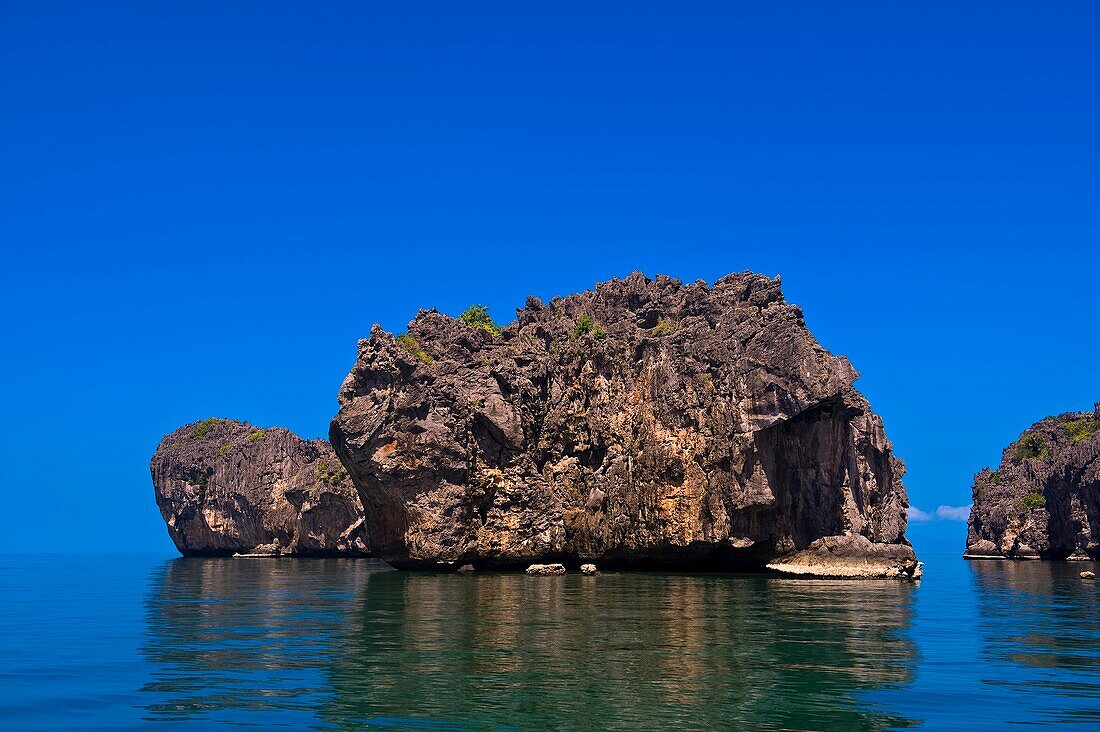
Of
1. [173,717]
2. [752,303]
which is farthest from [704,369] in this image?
[173,717]

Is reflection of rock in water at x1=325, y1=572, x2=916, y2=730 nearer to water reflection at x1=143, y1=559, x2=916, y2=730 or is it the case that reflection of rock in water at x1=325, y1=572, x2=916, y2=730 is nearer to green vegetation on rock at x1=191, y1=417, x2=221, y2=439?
water reflection at x1=143, y1=559, x2=916, y2=730

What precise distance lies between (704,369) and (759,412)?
660cm

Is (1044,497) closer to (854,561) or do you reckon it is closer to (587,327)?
(854,561)

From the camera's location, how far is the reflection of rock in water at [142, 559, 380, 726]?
74.0 feet

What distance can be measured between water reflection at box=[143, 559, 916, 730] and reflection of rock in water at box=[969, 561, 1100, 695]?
3284 mm

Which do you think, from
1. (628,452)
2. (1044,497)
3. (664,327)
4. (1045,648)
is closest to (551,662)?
(1045,648)

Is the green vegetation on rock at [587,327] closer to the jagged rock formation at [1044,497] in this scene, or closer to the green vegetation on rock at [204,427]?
the jagged rock formation at [1044,497]

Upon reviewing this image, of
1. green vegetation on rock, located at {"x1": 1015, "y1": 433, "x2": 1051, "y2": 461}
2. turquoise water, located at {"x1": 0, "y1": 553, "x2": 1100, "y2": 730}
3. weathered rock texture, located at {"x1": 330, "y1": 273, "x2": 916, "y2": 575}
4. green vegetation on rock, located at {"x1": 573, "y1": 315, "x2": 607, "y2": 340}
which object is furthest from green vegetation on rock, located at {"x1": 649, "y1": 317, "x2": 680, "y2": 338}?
green vegetation on rock, located at {"x1": 1015, "y1": 433, "x2": 1051, "y2": 461}

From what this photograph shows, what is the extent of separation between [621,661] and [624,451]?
191 feet

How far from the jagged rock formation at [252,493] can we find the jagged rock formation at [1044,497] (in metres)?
90.8

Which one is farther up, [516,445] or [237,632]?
[516,445]

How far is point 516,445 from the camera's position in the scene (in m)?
84.7

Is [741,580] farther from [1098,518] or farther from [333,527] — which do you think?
[333,527]

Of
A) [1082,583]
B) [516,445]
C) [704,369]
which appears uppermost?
[704,369]
